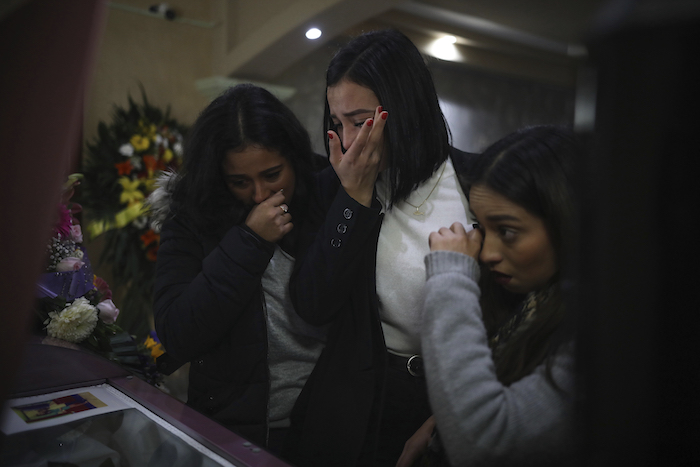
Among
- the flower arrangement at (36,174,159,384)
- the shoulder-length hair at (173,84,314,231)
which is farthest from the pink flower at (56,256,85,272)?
the shoulder-length hair at (173,84,314,231)

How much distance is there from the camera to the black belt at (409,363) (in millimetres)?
638

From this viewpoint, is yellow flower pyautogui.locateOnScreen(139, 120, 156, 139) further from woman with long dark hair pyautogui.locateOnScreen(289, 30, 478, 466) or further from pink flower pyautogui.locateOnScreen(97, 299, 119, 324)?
woman with long dark hair pyautogui.locateOnScreen(289, 30, 478, 466)

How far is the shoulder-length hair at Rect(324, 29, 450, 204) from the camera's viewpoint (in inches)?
25.5

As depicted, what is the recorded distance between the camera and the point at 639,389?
1.08 feet

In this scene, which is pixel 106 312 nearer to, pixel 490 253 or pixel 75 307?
pixel 75 307

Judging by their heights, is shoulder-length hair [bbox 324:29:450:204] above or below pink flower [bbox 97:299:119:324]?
above

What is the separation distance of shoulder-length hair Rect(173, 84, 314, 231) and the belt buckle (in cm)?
31

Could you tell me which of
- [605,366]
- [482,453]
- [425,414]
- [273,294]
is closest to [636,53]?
[605,366]

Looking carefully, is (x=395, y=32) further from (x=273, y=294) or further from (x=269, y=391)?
(x=269, y=391)

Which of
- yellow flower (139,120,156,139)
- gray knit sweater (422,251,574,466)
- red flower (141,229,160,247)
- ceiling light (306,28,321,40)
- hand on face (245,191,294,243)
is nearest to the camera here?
gray knit sweater (422,251,574,466)

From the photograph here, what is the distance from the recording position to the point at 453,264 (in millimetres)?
519

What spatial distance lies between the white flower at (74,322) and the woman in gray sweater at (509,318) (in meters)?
0.82

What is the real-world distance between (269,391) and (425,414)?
31 centimetres

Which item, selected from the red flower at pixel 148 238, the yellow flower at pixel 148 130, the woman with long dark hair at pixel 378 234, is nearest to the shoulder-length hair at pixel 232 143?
the woman with long dark hair at pixel 378 234
